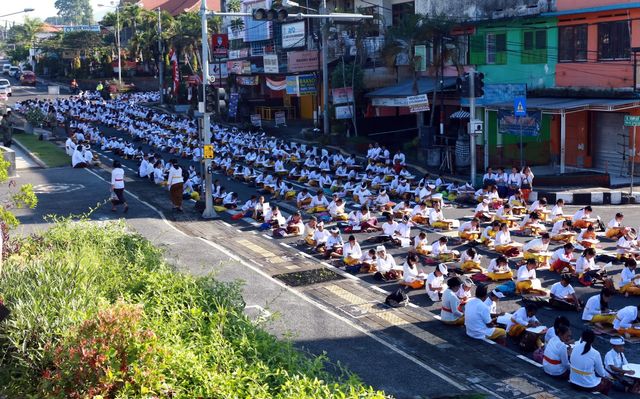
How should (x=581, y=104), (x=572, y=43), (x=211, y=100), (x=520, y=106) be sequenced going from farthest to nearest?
1. (x=572, y=43)
2. (x=520, y=106)
3. (x=581, y=104)
4. (x=211, y=100)

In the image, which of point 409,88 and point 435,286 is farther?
point 409,88

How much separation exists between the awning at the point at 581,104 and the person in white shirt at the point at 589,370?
1906 cm

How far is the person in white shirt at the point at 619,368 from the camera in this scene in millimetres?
11758

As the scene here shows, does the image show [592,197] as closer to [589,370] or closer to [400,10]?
[589,370]

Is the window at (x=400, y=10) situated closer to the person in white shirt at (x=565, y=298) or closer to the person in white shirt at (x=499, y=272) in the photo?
the person in white shirt at (x=499, y=272)

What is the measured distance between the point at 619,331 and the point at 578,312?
57.4 inches

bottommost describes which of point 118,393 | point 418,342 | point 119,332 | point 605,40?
point 418,342

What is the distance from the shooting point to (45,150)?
39062 millimetres

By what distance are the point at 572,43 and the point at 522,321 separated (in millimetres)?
21922

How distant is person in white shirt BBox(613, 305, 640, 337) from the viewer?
1382 centimetres

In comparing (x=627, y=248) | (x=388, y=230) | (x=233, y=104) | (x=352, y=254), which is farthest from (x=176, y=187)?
(x=233, y=104)

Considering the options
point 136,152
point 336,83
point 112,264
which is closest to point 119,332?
point 112,264

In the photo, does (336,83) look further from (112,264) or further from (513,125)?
(112,264)

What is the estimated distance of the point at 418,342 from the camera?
14.1 metres
